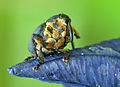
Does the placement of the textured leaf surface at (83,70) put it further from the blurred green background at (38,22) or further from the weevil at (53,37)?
the blurred green background at (38,22)

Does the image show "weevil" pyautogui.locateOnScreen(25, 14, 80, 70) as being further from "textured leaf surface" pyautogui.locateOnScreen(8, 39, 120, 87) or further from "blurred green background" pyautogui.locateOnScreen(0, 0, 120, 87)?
"blurred green background" pyautogui.locateOnScreen(0, 0, 120, 87)

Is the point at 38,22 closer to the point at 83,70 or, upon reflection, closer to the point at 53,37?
the point at 53,37

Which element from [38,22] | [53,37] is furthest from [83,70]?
[38,22]

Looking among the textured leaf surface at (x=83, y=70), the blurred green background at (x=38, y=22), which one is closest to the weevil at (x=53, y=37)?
the textured leaf surface at (x=83, y=70)

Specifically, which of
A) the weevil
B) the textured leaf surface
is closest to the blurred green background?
the weevil

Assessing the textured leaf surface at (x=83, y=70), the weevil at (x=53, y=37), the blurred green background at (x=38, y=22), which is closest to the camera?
the textured leaf surface at (x=83, y=70)
